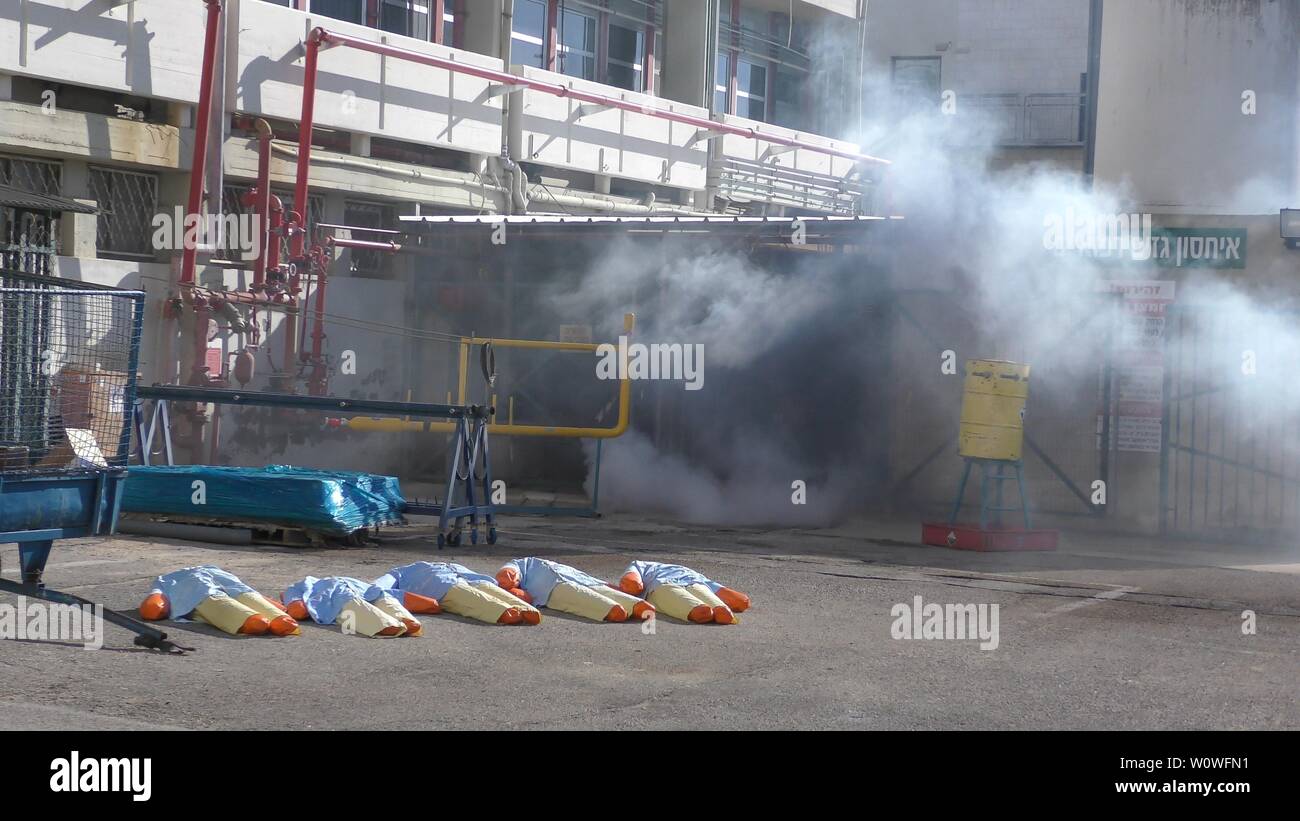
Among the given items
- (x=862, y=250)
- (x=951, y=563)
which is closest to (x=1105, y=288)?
(x=862, y=250)

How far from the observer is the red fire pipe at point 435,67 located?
53.8ft

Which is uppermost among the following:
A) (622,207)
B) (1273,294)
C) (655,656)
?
(622,207)

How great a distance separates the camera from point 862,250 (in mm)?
15164

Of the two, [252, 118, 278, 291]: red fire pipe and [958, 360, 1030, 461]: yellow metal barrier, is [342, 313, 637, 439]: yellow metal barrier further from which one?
[958, 360, 1030, 461]: yellow metal barrier

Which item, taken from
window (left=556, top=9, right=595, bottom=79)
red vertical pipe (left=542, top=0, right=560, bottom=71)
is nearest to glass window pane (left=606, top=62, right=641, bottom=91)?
window (left=556, top=9, right=595, bottom=79)

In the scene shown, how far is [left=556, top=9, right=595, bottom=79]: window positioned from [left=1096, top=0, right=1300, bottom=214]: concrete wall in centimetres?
876

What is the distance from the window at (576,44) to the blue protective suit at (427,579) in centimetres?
1470

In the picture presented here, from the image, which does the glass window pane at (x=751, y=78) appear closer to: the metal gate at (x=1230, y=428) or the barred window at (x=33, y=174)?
the metal gate at (x=1230, y=428)

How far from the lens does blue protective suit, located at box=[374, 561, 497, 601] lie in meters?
8.78

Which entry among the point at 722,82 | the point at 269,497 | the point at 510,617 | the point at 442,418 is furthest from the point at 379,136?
the point at 510,617

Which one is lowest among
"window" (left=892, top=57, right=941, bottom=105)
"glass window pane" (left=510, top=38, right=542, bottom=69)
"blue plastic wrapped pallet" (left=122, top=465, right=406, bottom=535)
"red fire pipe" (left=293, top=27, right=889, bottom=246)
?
"blue plastic wrapped pallet" (left=122, top=465, right=406, bottom=535)

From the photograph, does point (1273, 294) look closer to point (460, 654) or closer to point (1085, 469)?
point (1085, 469)

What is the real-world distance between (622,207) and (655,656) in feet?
50.1
